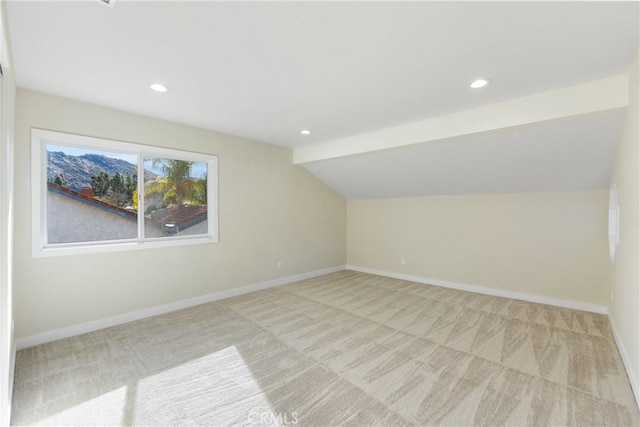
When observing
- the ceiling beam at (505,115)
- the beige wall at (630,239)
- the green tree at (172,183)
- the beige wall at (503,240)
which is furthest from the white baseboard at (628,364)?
the green tree at (172,183)

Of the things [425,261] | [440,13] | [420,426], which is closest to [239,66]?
[440,13]

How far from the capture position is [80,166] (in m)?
2.98

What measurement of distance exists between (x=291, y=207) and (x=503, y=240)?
11.5 ft

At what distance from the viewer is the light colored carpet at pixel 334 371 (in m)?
1.81

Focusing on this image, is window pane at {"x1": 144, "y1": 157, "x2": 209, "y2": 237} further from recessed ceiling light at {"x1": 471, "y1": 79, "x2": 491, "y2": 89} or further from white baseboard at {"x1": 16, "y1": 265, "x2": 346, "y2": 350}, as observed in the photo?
recessed ceiling light at {"x1": 471, "y1": 79, "x2": 491, "y2": 89}

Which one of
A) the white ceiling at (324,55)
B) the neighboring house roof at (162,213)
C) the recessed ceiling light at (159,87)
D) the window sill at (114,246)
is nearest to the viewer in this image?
the white ceiling at (324,55)

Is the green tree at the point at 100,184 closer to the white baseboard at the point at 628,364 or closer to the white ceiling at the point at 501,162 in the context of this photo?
the white ceiling at the point at 501,162

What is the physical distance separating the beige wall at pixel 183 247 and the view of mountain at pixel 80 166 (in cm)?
25

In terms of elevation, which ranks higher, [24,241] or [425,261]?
[24,241]

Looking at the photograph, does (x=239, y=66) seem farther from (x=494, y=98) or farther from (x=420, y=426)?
(x=420, y=426)

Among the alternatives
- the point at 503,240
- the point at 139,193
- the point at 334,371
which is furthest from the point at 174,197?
the point at 503,240

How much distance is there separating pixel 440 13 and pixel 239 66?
4.74 ft

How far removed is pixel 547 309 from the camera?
362 centimetres

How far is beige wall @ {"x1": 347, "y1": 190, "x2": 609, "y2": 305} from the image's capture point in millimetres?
3584
